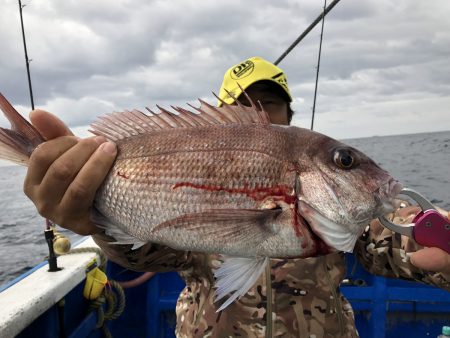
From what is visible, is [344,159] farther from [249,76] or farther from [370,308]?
[370,308]

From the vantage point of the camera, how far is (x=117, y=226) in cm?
188

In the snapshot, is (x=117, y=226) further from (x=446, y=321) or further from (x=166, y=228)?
(x=446, y=321)

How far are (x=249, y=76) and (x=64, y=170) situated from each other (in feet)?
5.81

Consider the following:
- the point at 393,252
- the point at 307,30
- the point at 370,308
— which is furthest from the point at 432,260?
the point at 307,30

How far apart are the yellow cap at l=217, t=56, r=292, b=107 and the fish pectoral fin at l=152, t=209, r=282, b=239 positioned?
150 cm

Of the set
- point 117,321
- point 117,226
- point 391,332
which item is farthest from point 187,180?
point 391,332

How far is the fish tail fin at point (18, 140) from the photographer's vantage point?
6.14 ft

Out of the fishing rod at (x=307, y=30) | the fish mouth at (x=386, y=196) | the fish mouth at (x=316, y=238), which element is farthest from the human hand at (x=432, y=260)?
the fishing rod at (x=307, y=30)

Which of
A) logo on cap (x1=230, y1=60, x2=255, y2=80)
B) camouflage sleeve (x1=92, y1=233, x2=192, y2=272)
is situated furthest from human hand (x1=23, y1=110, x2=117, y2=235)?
logo on cap (x1=230, y1=60, x2=255, y2=80)

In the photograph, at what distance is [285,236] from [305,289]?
0.91 meters

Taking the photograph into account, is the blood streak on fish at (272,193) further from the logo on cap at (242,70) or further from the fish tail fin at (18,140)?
the logo on cap at (242,70)

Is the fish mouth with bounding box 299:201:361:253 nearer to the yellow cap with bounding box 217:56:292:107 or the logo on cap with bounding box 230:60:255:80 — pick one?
the yellow cap with bounding box 217:56:292:107

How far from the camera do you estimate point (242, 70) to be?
327 cm

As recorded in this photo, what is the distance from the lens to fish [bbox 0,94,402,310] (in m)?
1.67
